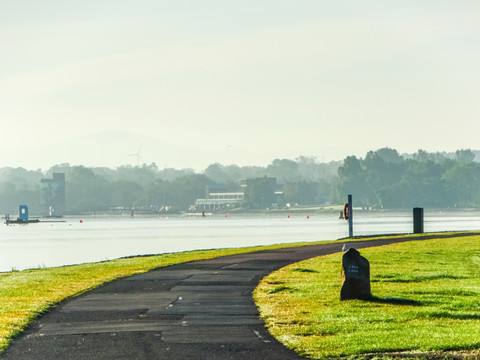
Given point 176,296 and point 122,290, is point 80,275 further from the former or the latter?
point 176,296

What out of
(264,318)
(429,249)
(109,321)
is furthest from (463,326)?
(429,249)

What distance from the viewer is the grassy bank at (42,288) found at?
2364cm

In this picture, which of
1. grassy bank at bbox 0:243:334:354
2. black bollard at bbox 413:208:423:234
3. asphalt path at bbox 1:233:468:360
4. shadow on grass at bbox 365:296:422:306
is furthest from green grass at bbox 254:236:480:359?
black bollard at bbox 413:208:423:234

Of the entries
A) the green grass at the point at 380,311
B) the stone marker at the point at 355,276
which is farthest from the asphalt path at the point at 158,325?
the stone marker at the point at 355,276

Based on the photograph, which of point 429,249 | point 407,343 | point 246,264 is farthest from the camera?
point 429,249

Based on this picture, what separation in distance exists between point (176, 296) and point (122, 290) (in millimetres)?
2962

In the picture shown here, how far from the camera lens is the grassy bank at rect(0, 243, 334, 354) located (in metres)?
23.6

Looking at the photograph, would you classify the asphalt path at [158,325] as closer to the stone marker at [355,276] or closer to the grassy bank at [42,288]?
the grassy bank at [42,288]

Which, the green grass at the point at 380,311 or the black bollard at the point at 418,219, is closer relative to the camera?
the green grass at the point at 380,311

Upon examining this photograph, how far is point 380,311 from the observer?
77.7ft

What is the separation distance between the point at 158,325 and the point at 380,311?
508 centimetres

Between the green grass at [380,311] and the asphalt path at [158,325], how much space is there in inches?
25.7

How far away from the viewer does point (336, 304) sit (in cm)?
2539

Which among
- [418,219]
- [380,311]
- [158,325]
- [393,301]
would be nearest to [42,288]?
[158,325]
